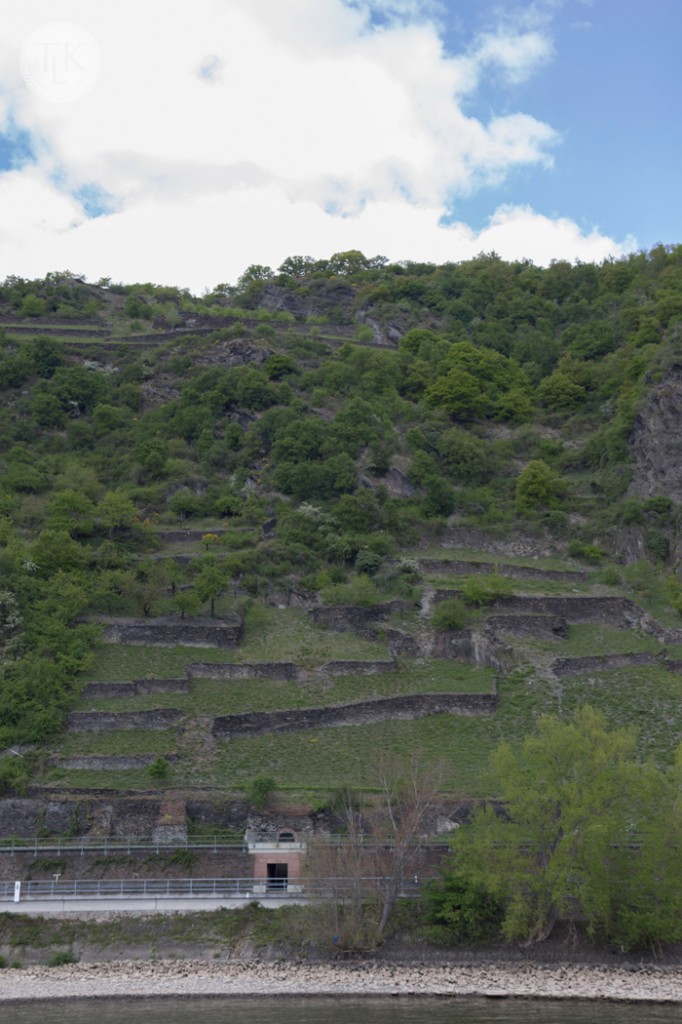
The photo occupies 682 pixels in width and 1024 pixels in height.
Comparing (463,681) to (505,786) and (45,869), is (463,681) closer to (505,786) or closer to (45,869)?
(505,786)

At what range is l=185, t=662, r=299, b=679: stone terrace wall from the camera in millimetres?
49219

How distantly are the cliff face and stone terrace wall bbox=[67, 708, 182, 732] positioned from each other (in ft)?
112

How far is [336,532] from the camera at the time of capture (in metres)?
62.8

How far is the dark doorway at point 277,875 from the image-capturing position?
38.4 m

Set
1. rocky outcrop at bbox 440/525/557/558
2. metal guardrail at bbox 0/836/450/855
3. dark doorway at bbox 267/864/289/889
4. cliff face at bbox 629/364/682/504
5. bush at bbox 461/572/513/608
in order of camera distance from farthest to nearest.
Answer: cliff face at bbox 629/364/682/504
rocky outcrop at bbox 440/525/557/558
bush at bbox 461/572/513/608
metal guardrail at bbox 0/836/450/855
dark doorway at bbox 267/864/289/889

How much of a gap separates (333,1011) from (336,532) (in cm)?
3468

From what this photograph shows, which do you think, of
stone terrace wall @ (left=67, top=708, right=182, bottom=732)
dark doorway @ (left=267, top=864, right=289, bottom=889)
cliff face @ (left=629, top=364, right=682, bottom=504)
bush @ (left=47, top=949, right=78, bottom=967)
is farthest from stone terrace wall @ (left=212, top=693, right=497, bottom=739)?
cliff face @ (left=629, top=364, right=682, bottom=504)

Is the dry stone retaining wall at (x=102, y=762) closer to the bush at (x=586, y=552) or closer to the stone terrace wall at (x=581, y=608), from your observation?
the stone terrace wall at (x=581, y=608)

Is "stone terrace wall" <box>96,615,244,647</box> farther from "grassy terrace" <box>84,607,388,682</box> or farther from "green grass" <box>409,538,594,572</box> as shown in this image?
"green grass" <box>409,538,594,572</box>

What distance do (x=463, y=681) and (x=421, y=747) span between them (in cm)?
610

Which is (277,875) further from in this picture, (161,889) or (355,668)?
(355,668)

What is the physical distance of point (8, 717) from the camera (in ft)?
145

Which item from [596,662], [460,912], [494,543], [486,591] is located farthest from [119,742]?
[494,543]

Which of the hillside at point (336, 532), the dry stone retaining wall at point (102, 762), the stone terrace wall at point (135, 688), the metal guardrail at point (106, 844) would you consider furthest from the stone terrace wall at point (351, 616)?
the metal guardrail at point (106, 844)
